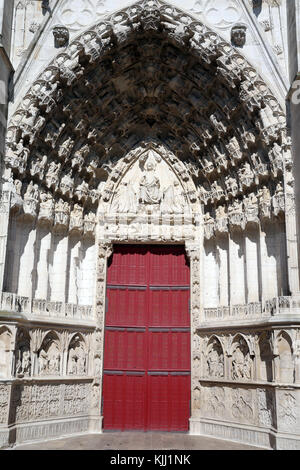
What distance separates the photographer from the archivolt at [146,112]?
8750 millimetres

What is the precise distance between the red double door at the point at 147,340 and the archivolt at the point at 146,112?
1464 mm

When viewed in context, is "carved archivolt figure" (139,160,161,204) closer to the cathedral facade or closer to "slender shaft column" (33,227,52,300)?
the cathedral facade

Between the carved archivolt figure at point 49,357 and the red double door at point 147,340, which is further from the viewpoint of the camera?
the red double door at point 147,340

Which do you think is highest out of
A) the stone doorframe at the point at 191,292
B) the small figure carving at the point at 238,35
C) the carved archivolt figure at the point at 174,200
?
the small figure carving at the point at 238,35

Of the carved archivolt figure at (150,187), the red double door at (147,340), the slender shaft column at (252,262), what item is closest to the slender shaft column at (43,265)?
the red double door at (147,340)

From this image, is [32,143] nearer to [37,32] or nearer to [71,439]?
[37,32]

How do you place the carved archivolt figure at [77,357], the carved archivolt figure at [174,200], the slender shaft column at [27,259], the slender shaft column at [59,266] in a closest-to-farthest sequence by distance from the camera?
1. the slender shaft column at [27,259]
2. the carved archivolt figure at [77,357]
3. the slender shaft column at [59,266]
4. the carved archivolt figure at [174,200]

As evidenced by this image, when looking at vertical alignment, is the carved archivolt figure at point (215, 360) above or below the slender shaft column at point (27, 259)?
below

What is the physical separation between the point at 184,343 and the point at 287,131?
4537 millimetres

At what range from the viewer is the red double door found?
9367mm

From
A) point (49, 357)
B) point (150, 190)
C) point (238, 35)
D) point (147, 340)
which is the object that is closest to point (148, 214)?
point (150, 190)

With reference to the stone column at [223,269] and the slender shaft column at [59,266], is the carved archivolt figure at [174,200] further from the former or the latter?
the slender shaft column at [59,266]

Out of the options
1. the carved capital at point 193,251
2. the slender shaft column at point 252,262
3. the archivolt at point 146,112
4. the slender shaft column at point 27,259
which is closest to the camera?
the slender shaft column at point 27,259

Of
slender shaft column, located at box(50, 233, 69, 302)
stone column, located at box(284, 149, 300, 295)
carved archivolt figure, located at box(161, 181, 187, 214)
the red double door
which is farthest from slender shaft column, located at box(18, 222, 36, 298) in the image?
stone column, located at box(284, 149, 300, 295)
